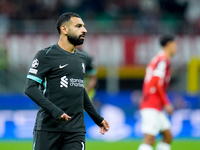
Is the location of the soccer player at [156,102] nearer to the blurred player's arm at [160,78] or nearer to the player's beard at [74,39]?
the blurred player's arm at [160,78]

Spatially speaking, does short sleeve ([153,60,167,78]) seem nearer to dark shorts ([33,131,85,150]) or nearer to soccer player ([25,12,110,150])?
soccer player ([25,12,110,150])

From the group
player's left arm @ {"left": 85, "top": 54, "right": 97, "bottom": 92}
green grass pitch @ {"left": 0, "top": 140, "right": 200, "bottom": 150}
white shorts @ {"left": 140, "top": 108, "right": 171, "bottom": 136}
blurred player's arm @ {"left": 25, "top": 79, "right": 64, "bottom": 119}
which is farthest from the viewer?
green grass pitch @ {"left": 0, "top": 140, "right": 200, "bottom": 150}

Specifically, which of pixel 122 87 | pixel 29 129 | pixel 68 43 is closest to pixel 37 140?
pixel 68 43

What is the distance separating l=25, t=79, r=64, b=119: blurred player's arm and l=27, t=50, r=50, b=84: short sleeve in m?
0.05

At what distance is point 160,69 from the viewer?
7.34m

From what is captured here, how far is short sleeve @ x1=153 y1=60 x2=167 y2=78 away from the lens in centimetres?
733

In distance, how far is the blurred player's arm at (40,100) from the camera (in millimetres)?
4293

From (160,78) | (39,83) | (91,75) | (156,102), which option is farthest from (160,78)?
(39,83)

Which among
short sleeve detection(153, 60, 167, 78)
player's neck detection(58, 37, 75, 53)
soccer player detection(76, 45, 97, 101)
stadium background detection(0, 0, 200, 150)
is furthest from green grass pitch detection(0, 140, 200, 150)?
player's neck detection(58, 37, 75, 53)

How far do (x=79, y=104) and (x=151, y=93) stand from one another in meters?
2.97


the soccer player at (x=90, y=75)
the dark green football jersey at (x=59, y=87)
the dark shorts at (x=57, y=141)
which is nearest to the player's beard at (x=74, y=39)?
the dark green football jersey at (x=59, y=87)

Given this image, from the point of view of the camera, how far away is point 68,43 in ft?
15.3

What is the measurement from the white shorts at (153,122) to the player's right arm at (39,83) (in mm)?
3112

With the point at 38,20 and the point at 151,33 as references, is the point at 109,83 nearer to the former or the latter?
the point at 151,33
